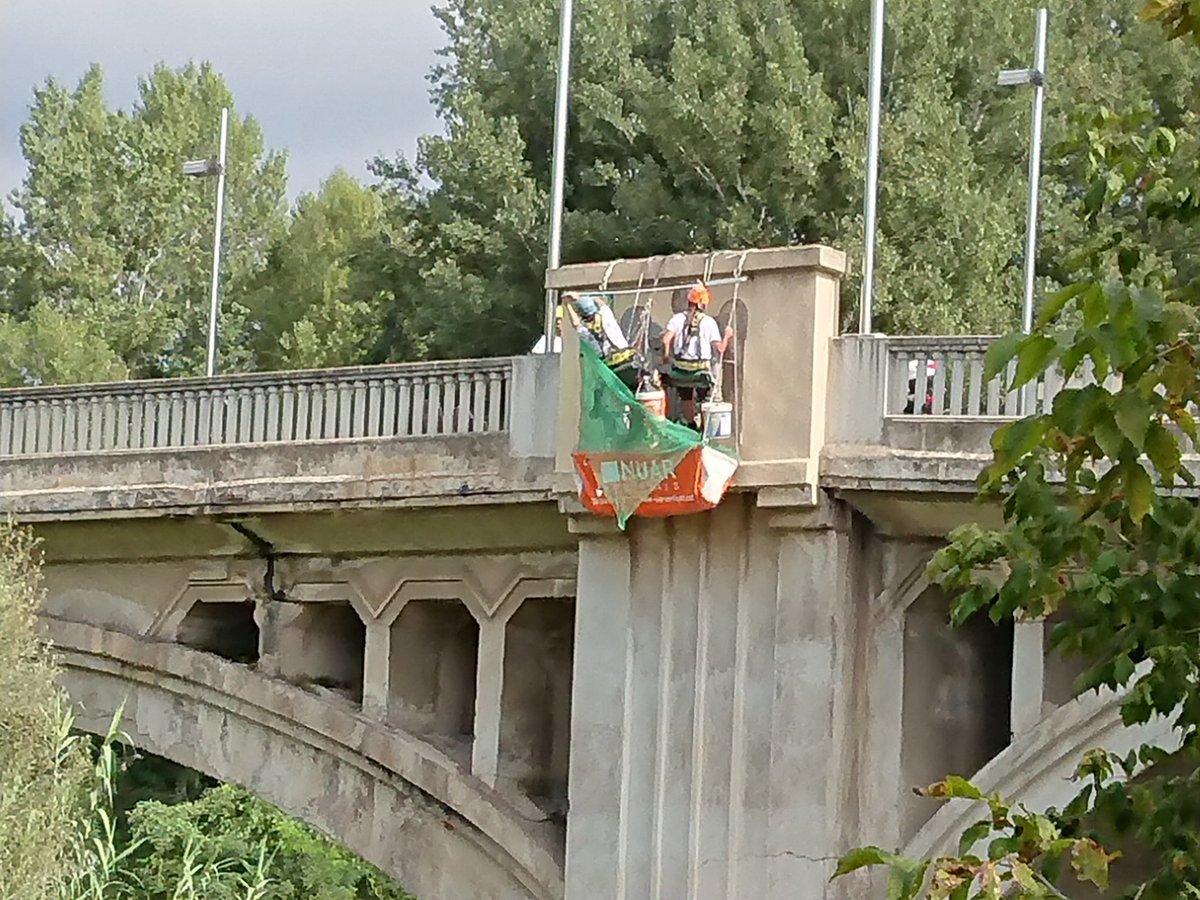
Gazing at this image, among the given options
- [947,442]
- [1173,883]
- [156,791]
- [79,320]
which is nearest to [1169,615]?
[1173,883]

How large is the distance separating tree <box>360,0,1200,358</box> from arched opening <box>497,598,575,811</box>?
982 cm

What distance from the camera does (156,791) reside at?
25328mm

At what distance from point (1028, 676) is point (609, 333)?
2.64 m

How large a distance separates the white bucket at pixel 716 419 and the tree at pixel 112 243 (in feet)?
58.1

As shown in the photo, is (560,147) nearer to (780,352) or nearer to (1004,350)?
(780,352)

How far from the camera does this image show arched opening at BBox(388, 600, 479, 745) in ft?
46.2

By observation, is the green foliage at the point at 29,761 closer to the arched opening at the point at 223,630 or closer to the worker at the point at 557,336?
the arched opening at the point at 223,630

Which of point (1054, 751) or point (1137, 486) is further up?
point (1137, 486)

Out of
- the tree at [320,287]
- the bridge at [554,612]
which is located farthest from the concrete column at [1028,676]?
the tree at [320,287]

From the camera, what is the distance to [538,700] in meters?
13.9

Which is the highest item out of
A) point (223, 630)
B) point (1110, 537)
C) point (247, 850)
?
point (1110, 537)

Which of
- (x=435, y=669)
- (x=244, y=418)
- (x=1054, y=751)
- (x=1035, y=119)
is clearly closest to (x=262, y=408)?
(x=244, y=418)

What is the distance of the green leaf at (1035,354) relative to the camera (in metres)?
4.25

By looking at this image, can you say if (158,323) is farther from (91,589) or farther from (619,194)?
(91,589)
